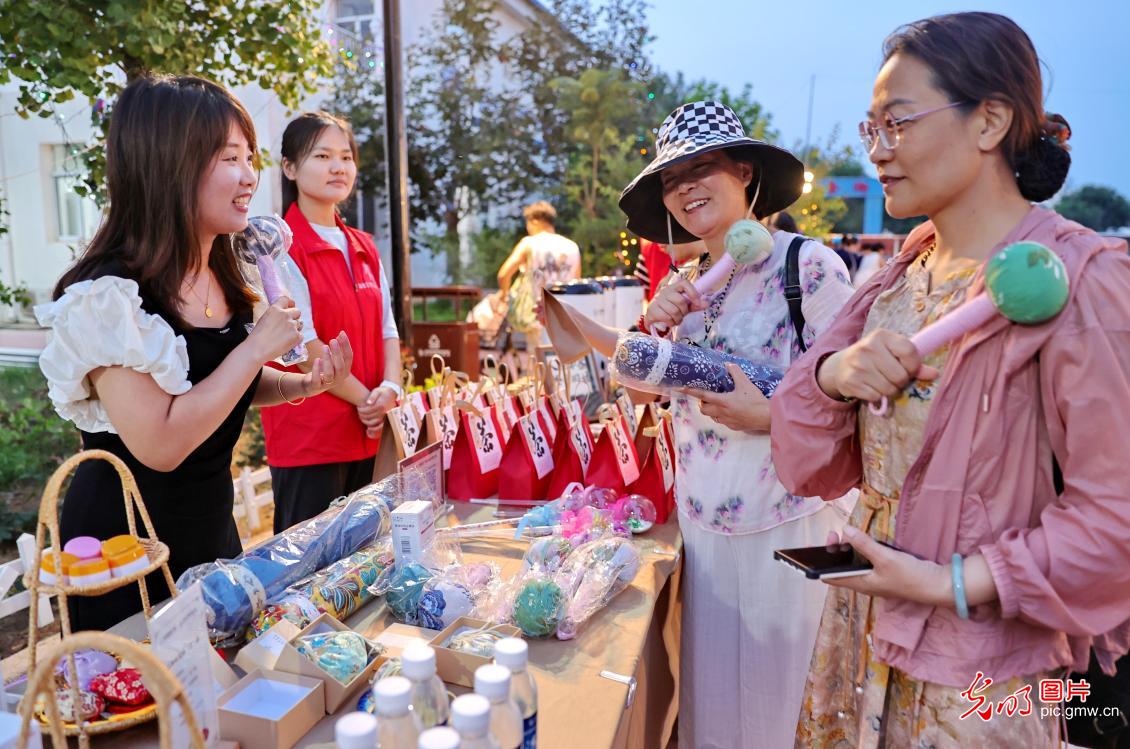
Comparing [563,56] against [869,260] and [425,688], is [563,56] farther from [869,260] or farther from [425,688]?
[425,688]

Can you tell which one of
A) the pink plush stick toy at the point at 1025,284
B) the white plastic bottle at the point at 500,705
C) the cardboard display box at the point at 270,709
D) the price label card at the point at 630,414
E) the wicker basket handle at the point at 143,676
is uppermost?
the pink plush stick toy at the point at 1025,284

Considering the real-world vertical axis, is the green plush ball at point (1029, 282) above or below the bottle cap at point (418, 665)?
above

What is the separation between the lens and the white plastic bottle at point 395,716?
776 mm

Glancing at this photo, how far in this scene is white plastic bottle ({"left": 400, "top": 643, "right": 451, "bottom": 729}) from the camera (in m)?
0.84

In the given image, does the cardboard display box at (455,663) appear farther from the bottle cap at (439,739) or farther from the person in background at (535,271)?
the person in background at (535,271)

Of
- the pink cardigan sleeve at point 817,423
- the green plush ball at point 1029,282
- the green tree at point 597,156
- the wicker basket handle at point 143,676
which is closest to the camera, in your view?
the wicker basket handle at point 143,676

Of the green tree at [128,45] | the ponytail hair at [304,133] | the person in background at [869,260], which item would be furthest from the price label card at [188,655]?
the person in background at [869,260]

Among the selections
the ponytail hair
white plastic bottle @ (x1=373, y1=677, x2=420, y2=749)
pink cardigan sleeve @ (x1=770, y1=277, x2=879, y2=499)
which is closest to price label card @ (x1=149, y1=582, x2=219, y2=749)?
white plastic bottle @ (x1=373, y1=677, x2=420, y2=749)

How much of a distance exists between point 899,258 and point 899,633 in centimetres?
66

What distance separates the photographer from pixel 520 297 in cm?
658

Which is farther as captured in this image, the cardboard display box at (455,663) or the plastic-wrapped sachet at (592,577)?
the plastic-wrapped sachet at (592,577)

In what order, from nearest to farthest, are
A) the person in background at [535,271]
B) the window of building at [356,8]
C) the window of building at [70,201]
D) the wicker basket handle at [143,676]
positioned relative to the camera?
the wicker basket handle at [143,676], the window of building at [70,201], the person in background at [535,271], the window of building at [356,8]

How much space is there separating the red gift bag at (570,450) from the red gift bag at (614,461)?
0.16 ft

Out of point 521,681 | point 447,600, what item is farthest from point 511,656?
point 447,600
